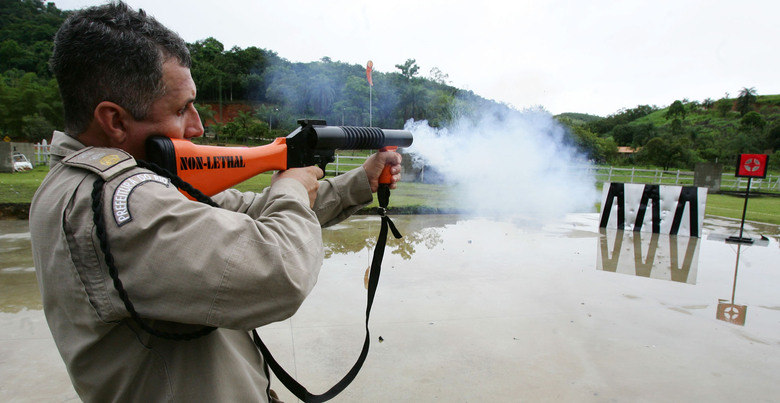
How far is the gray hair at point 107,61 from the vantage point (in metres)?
0.91

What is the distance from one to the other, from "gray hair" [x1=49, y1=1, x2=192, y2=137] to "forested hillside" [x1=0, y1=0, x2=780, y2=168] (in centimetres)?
600

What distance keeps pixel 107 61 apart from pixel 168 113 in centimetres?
17

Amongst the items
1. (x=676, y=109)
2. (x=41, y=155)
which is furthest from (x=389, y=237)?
(x=676, y=109)

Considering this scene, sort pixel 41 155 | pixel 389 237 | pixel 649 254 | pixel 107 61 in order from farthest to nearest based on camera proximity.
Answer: pixel 41 155 < pixel 389 237 < pixel 649 254 < pixel 107 61

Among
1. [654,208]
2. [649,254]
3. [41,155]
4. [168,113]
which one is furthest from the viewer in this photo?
[41,155]

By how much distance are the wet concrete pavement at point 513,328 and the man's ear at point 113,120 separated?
2128 mm

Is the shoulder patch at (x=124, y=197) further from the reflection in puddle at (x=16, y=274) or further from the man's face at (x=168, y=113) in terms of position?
the reflection in puddle at (x=16, y=274)

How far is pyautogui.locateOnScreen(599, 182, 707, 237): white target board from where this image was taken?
795cm

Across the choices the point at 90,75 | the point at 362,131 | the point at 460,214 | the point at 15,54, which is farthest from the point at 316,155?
the point at 15,54

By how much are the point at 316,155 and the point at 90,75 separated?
74 cm

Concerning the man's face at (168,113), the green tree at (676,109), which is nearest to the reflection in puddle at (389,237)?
the man's face at (168,113)

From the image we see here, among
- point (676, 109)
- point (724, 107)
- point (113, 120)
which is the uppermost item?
point (724, 107)

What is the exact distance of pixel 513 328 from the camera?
3.62 meters

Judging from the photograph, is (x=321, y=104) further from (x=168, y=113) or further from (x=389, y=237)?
(x=168, y=113)
